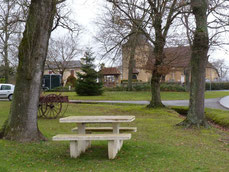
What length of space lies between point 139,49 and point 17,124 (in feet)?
39.8

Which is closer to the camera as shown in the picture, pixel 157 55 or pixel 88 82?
pixel 157 55

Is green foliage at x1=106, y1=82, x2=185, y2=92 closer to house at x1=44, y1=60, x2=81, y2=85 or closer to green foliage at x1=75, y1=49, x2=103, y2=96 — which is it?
green foliage at x1=75, y1=49, x2=103, y2=96

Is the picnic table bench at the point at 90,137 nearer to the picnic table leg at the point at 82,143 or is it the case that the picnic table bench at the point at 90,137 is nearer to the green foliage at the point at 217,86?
the picnic table leg at the point at 82,143

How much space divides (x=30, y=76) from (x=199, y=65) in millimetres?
6654

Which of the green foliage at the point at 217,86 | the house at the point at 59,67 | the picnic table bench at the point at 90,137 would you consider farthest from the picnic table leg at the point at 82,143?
the green foliage at the point at 217,86

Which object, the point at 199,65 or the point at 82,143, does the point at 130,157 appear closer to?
the point at 82,143

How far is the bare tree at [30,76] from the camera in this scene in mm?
7797

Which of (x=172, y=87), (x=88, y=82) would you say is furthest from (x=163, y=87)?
(x=88, y=82)

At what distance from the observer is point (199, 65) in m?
11.6

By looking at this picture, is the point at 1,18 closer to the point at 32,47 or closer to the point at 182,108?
the point at 32,47

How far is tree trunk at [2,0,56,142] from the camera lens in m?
7.80

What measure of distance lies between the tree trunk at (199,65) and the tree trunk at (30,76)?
602cm

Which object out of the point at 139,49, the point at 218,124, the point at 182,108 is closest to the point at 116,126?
the point at 218,124

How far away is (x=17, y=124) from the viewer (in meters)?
7.77
